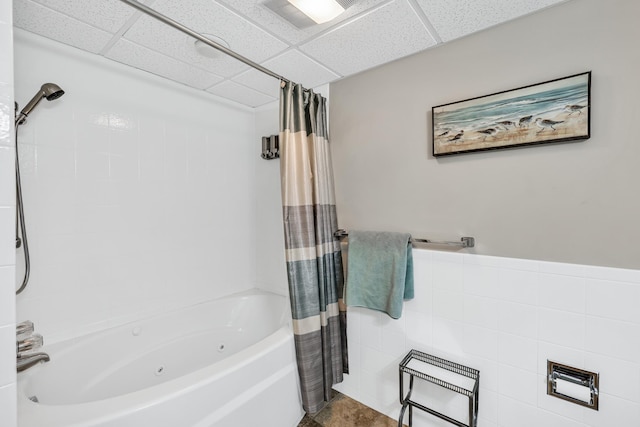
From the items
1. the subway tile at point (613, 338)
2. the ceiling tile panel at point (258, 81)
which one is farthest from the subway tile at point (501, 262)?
the ceiling tile panel at point (258, 81)

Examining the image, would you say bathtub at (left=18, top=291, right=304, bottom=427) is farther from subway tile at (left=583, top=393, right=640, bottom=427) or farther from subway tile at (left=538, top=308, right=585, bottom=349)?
subway tile at (left=583, top=393, right=640, bottom=427)

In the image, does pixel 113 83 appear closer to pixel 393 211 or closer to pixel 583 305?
pixel 393 211

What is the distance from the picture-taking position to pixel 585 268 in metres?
1.18

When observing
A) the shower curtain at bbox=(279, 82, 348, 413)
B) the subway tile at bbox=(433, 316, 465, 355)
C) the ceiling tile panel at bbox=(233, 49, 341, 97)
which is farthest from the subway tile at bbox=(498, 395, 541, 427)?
the ceiling tile panel at bbox=(233, 49, 341, 97)

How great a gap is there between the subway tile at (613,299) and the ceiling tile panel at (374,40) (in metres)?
1.34

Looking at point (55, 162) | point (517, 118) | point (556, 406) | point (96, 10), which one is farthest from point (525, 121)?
point (55, 162)

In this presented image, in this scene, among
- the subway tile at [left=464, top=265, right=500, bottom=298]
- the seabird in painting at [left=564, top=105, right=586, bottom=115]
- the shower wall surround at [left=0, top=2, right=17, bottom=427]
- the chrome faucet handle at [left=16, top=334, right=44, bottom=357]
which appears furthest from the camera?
the subway tile at [left=464, top=265, right=500, bottom=298]

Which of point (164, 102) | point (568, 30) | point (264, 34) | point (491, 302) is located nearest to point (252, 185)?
point (164, 102)

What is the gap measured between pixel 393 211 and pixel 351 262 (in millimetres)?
390

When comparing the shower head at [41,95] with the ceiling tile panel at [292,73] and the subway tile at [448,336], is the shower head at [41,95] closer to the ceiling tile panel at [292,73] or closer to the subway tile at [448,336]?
the ceiling tile panel at [292,73]

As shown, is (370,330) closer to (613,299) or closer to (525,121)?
(613,299)

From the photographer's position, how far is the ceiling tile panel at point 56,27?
1236mm

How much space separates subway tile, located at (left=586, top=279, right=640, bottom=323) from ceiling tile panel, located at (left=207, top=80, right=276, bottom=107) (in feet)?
7.25

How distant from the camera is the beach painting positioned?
1.17 metres
